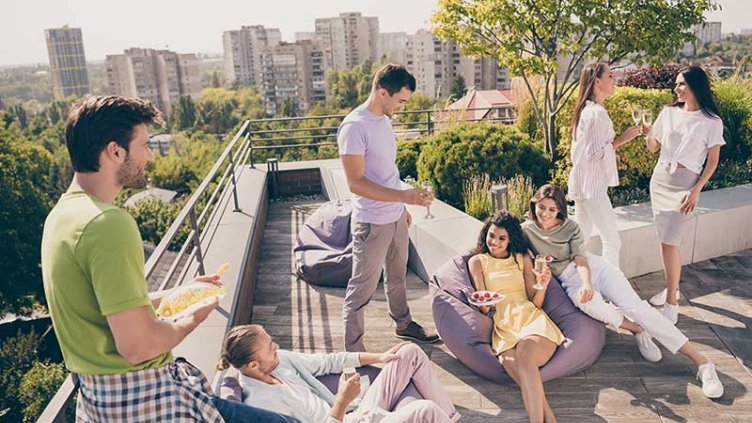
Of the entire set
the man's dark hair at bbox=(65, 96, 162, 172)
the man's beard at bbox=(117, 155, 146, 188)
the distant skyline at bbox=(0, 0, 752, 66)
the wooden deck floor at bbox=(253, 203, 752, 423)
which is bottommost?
the wooden deck floor at bbox=(253, 203, 752, 423)

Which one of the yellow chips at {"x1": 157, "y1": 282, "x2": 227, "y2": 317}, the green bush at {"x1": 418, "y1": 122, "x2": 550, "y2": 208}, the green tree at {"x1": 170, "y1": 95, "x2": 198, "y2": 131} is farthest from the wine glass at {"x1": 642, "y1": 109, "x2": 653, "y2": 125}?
the green tree at {"x1": 170, "y1": 95, "x2": 198, "y2": 131}

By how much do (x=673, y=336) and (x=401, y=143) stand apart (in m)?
4.67

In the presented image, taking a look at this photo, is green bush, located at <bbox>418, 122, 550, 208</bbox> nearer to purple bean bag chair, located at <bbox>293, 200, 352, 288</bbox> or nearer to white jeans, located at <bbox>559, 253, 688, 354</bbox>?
purple bean bag chair, located at <bbox>293, 200, 352, 288</bbox>

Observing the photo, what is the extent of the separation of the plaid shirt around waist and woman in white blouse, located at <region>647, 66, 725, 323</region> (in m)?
3.30

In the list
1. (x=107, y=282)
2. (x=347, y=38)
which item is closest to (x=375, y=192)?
(x=107, y=282)

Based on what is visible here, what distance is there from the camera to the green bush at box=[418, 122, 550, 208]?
5660 millimetres

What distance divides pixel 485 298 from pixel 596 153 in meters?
1.26

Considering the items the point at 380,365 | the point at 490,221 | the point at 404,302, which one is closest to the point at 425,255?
the point at 404,302

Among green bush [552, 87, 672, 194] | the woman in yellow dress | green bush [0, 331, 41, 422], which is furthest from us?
green bush [0, 331, 41, 422]

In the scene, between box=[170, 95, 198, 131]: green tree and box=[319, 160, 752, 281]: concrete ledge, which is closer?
box=[319, 160, 752, 281]: concrete ledge

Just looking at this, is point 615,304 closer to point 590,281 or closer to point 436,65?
point 590,281

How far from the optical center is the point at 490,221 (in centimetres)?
357

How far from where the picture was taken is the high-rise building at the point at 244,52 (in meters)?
126

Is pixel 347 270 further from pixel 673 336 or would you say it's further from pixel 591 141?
pixel 673 336
